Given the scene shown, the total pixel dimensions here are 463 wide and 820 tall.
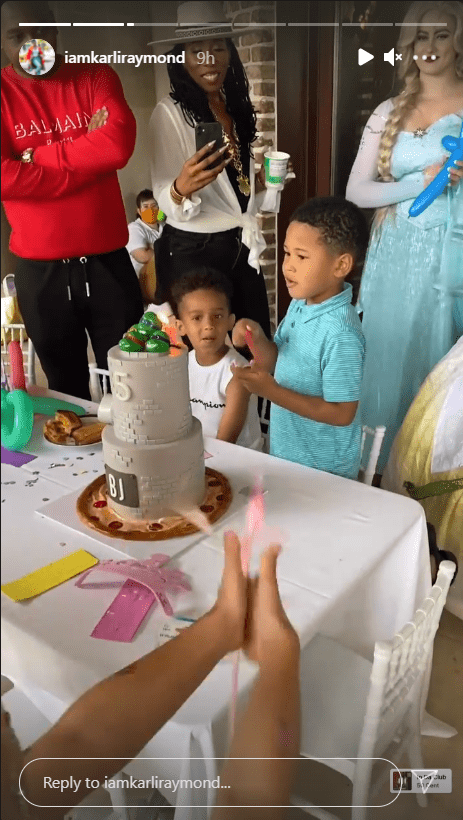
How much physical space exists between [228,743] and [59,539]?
0.26m

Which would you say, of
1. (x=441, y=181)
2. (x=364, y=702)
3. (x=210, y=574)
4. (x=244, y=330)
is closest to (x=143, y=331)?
(x=244, y=330)

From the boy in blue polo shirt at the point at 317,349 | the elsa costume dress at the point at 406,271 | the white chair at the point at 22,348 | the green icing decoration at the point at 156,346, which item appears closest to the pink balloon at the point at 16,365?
the white chair at the point at 22,348

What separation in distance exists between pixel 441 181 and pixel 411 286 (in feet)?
0.38

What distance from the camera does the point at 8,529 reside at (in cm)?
49

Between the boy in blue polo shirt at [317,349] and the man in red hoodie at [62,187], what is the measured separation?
16 cm

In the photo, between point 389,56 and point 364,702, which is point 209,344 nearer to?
point 389,56

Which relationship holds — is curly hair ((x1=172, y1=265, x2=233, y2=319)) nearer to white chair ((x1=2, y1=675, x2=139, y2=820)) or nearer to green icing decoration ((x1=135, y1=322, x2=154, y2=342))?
green icing decoration ((x1=135, y1=322, x2=154, y2=342))

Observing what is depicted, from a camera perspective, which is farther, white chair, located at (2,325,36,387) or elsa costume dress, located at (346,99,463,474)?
elsa costume dress, located at (346,99,463,474)

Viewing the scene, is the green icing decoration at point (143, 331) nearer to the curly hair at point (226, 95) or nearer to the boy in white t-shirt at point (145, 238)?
the boy in white t-shirt at point (145, 238)

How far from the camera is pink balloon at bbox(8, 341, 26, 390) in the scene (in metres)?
0.45

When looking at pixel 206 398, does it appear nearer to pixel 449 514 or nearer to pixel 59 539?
pixel 59 539

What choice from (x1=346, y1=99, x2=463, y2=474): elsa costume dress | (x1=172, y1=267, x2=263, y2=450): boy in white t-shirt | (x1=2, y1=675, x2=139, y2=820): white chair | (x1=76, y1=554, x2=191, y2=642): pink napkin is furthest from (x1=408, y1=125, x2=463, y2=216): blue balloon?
(x1=2, y1=675, x2=139, y2=820): white chair

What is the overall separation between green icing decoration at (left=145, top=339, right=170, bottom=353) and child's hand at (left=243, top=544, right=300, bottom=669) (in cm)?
21

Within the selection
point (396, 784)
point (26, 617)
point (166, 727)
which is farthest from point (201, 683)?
point (396, 784)
